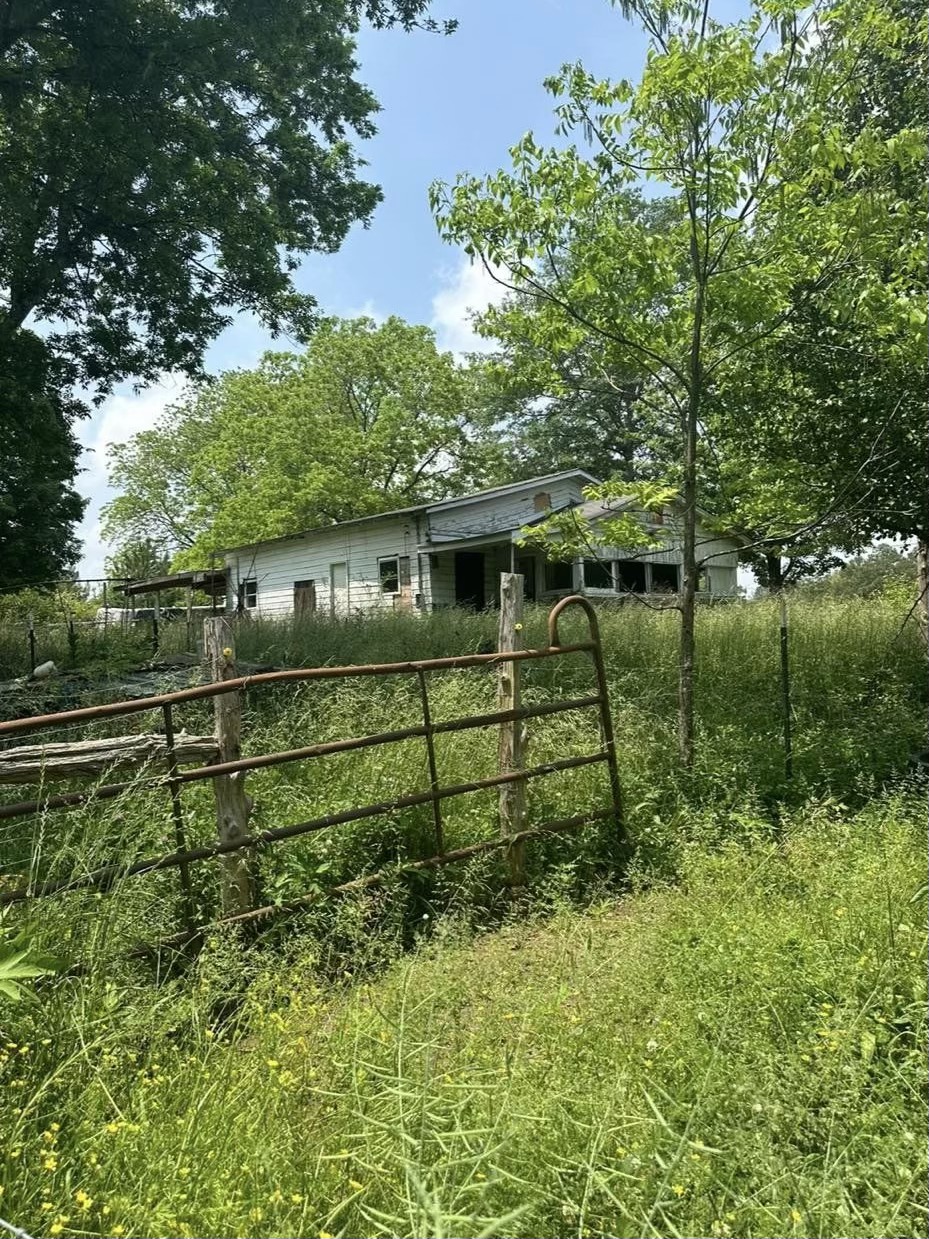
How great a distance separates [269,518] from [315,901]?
2376 cm

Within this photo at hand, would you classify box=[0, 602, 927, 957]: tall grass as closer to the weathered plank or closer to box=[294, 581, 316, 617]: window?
the weathered plank

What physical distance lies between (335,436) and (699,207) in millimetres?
22613

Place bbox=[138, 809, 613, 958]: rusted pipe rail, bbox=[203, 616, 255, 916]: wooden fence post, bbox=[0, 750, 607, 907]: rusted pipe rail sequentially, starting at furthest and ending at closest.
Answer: bbox=[203, 616, 255, 916]: wooden fence post, bbox=[138, 809, 613, 958]: rusted pipe rail, bbox=[0, 750, 607, 907]: rusted pipe rail

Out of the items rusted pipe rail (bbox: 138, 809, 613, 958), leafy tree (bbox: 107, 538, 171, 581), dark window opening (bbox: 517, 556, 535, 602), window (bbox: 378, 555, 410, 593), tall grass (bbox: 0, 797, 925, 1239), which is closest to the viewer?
tall grass (bbox: 0, 797, 925, 1239)

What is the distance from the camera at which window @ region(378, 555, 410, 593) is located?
19000mm

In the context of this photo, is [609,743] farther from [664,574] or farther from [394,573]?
[664,574]

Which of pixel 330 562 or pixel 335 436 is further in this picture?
pixel 335 436

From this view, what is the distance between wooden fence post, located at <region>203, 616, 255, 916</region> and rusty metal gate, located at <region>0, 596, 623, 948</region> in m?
0.05

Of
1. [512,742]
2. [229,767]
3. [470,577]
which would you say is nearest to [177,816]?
[229,767]

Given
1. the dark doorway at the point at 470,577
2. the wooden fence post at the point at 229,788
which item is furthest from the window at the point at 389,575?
the wooden fence post at the point at 229,788

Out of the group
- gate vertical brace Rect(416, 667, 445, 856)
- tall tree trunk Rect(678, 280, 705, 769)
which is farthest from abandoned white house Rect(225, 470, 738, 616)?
gate vertical brace Rect(416, 667, 445, 856)

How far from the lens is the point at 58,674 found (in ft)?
31.0

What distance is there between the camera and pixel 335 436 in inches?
1074

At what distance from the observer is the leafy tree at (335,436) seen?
26906 millimetres
